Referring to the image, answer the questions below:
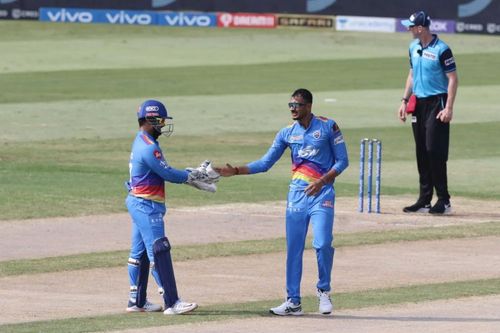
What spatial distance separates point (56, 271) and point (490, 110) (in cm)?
1994

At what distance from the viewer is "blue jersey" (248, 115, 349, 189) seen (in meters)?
13.5

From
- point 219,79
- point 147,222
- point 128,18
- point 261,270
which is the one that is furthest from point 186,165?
point 128,18

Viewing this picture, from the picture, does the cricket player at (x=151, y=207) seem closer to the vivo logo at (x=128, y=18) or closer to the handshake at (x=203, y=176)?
the handshake at (x=203, y=176)

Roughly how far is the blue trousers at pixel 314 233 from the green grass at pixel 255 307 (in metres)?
0.40

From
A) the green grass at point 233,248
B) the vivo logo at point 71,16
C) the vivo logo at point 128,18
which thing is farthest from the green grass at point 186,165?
the vivo logo at point 71,16

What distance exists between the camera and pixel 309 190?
13.4m

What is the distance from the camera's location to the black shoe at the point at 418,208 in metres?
20.2

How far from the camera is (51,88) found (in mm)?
37219

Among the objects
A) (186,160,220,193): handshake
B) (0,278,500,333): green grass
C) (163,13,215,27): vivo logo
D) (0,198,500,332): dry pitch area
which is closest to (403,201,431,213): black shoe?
(0,198,500,332): dry pitch area

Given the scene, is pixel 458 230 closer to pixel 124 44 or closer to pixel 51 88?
pixel 51 88

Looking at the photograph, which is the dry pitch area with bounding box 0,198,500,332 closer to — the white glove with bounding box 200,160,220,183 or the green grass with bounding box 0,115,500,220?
the green grass with bounding box 0,115,500,220

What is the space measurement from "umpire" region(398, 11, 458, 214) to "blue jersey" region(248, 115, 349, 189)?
6298mm

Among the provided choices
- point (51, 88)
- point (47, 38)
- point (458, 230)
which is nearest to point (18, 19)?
point (47, 38)

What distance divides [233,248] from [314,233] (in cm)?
379
